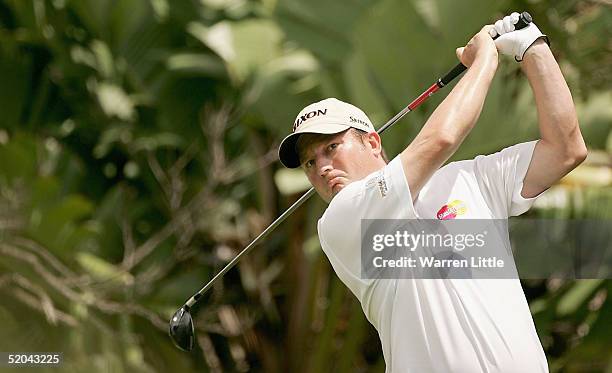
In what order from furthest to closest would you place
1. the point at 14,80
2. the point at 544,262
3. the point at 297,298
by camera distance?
the point at 14,80, the point at 297,298, the point at 544,262

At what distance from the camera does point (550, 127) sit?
179cm

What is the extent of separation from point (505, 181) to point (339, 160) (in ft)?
0.95

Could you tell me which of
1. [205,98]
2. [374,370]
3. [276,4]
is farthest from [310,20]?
[374,370]

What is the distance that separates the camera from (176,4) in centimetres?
581

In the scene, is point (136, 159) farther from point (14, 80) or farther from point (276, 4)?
point (276, 4)

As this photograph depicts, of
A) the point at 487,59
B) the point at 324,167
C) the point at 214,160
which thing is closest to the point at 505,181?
the point at 487,59

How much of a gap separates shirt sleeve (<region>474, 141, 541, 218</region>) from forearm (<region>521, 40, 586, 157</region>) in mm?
56

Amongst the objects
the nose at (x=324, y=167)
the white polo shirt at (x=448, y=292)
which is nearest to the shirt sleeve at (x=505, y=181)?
the white polo shirt at (x=448, y=292)

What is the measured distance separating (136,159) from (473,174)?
14.1 ft

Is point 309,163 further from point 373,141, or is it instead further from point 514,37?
point 514,37

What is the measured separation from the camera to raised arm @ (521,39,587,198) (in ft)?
5.85

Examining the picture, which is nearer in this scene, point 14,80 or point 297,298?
point 297,298

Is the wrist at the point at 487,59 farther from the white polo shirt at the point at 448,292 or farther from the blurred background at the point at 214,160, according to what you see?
the blurred background at the point at 214,160

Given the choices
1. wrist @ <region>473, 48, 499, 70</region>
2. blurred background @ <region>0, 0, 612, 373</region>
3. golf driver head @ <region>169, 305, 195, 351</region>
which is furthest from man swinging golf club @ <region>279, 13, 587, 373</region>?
blurred background @ <region>0, 0, 612, 373</region>
